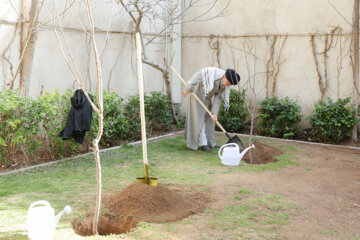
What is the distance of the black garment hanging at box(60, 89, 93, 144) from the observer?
6.33 m

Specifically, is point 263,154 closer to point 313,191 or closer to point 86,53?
point 313,191

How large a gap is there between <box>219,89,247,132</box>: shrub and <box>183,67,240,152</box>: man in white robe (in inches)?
66.8

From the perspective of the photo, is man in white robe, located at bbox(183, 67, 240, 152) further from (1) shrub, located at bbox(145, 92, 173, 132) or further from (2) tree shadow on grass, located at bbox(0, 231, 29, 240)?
(2) tree shadow on grass, located at bbox(0, 231, 29, 240)

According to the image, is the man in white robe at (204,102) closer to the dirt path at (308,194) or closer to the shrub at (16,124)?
the dirt path at (308,194)

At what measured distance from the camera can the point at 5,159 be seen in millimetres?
6137

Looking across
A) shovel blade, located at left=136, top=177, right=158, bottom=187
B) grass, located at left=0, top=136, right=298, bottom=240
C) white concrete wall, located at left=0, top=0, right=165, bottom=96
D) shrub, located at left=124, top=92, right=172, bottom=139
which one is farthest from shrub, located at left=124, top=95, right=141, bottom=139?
shovel blade, located at left=136, top=177, right=158, bottom=187

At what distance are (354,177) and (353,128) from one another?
2.44m

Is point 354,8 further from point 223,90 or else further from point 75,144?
point 75,144

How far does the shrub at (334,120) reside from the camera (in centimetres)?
798

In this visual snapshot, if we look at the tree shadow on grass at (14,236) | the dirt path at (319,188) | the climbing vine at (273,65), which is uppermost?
the climbing vine at (273,65)

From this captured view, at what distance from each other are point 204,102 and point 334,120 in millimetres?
2561

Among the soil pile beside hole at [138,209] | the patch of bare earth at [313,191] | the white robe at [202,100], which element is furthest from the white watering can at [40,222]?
the white robe at [202,100]

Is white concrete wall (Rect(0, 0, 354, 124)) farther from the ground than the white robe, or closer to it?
farther from the ground

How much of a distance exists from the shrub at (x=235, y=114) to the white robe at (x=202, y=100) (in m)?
1.71
